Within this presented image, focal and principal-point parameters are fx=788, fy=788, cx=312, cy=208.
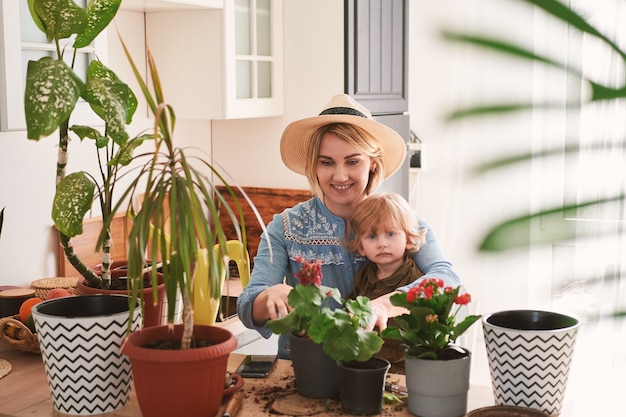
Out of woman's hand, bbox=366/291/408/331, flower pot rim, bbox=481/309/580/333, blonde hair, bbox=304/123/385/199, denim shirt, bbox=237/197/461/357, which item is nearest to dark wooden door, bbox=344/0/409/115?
blonde hair, bbox=304/123/385/199

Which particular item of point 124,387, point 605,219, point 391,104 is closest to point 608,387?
point 391,104

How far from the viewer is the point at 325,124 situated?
2.30 metres

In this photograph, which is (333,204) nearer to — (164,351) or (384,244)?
(384,244)

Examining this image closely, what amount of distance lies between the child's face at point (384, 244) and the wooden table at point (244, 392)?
0.49 m

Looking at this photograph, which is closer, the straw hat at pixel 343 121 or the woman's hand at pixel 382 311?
the woman's hand at pixel 382 311

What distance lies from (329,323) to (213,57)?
222 cm

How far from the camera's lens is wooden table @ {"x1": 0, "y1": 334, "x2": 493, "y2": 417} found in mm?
1459

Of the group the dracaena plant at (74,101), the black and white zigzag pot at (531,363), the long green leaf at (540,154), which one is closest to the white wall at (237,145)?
the black and white zigzag pot at (531,363)

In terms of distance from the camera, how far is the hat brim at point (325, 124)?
7.40 feet

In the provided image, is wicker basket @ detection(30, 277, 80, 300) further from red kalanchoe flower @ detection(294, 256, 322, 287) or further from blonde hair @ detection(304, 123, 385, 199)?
red kalanchoe flower @ detection(294, 256, 322, 287)

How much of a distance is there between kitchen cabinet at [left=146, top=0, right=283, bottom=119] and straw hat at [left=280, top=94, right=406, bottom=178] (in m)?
0.98

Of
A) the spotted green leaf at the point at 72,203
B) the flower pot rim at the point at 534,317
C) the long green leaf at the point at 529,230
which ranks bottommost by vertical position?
the flower pot rim at the point at 534,317

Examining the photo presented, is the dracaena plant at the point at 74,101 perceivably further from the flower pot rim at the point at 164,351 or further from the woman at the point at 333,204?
the woman at the point at 333,204

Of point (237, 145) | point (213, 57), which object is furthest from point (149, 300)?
point (237, 145)
